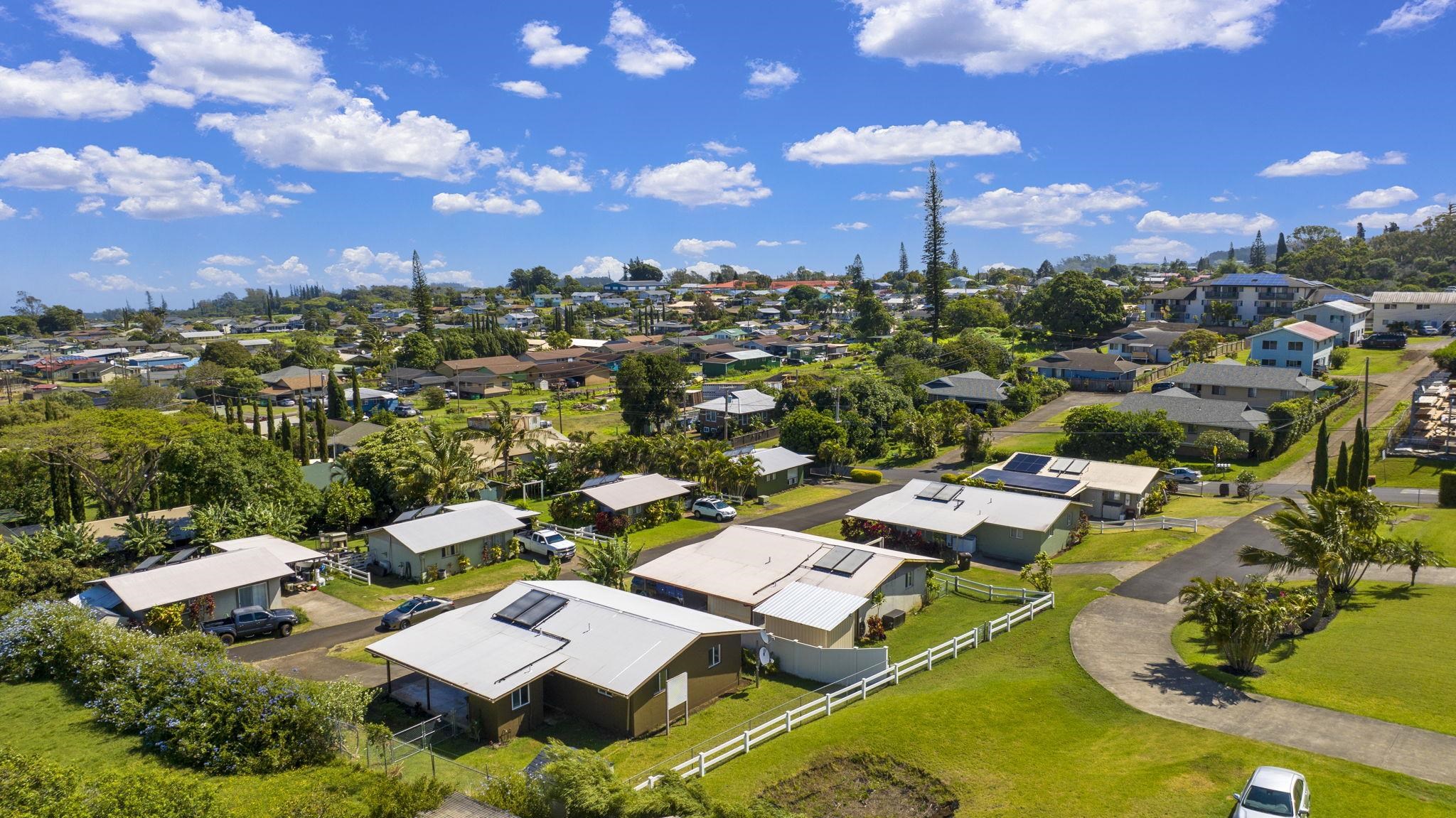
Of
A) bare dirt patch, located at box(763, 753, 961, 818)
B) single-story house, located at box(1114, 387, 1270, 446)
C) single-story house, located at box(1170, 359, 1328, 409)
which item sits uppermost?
single-story house, located at box(1170, 359, 1328, 409)

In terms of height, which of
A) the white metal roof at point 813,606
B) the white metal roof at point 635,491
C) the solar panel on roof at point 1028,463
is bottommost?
the white metal roof at point 813,606

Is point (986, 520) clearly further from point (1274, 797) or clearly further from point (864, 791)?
point (1274, 797)

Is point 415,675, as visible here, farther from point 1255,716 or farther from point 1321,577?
point 1321,577

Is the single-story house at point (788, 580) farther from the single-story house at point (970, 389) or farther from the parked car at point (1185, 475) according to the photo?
the single-story house at point (970, 389)

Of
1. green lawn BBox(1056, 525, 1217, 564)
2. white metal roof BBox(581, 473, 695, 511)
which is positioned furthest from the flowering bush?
green lawn BBox(1056, 525, 1217, 564)

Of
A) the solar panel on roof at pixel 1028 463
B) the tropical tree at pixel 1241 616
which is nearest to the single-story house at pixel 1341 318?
the solar panel on roof at pixel 1028 463

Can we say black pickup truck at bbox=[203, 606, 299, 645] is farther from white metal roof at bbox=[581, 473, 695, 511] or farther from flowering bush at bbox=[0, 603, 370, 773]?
white metal roof at bbox=[581, 473, 695, 511]
